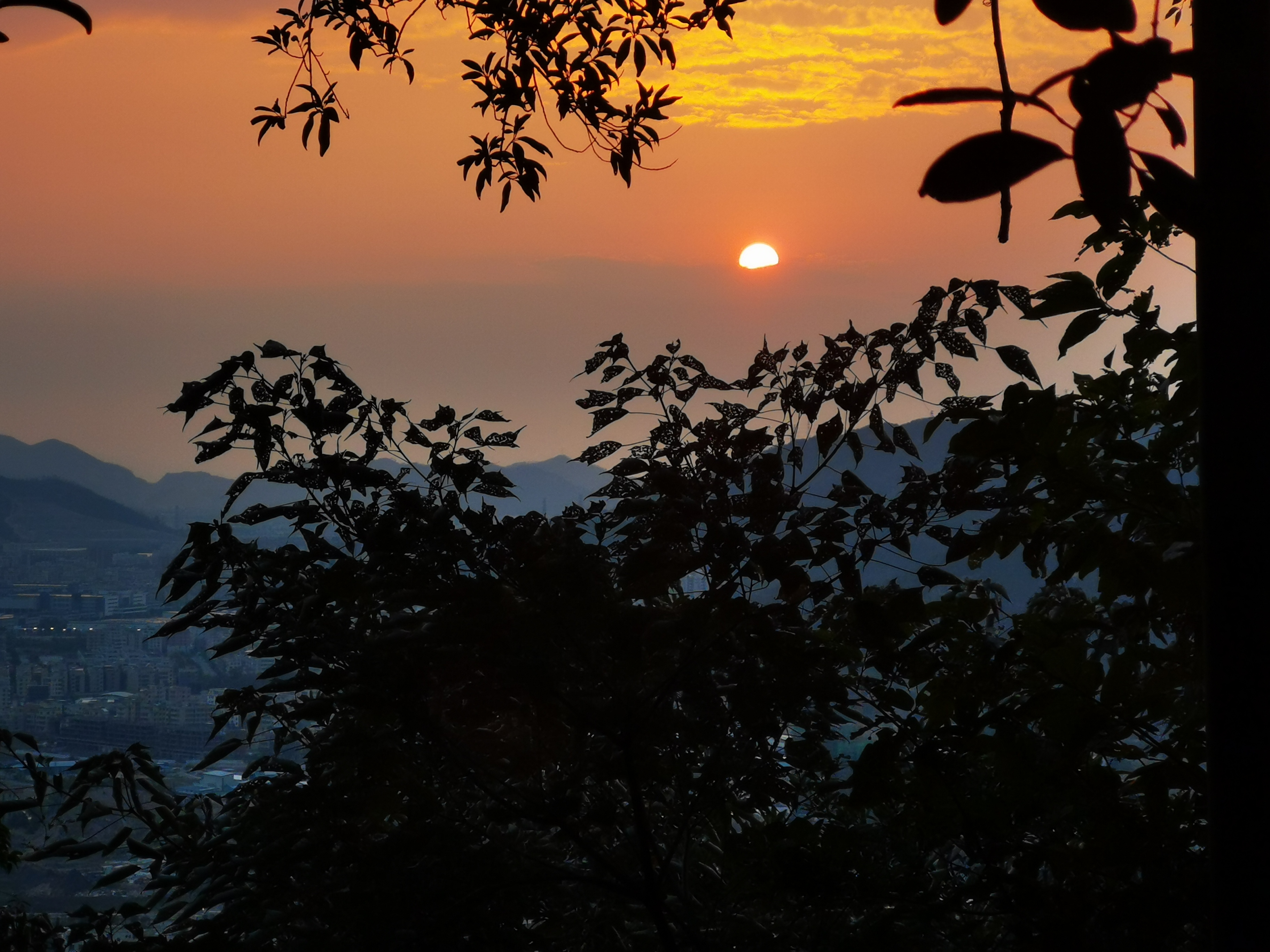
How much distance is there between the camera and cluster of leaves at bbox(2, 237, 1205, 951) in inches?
84.9

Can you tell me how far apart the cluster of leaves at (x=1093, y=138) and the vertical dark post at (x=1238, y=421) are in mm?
46

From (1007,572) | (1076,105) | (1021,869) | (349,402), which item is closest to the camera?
(1076,105)

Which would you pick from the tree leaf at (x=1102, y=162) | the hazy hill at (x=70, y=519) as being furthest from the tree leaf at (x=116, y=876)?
the hazy hill at (x=70, y=519)

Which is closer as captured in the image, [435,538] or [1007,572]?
[435,538]

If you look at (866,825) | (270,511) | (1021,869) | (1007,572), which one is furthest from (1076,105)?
(1007,572)

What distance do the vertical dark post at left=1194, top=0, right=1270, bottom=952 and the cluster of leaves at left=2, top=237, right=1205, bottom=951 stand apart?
1164 mm

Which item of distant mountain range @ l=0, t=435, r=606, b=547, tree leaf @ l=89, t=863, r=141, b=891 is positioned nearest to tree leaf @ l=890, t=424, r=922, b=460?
tree leaf @ l=89, t=863, r=141, b=891

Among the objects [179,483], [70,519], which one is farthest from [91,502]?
[179,483]

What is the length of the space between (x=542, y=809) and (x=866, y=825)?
135cm

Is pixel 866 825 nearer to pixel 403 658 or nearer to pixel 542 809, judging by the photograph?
pixel 542 809

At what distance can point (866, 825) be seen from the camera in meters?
3.27

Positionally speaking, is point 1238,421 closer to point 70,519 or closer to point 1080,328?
point 1080,328

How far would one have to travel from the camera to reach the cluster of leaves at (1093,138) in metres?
0.79

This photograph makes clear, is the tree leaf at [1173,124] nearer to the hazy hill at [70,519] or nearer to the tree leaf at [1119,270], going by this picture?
the tree leaf at [1119,270]
